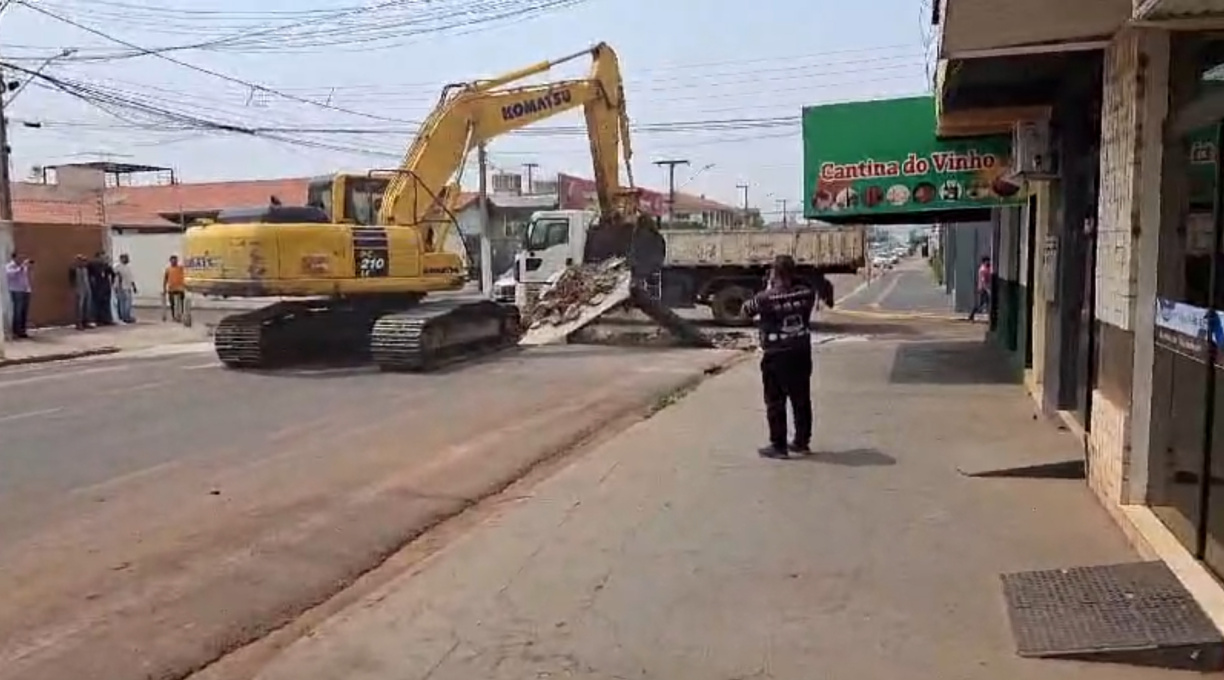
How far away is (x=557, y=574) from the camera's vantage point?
6.25m

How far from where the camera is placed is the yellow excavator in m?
16.7

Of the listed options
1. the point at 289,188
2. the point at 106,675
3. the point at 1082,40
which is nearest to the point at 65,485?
the point at 106,675

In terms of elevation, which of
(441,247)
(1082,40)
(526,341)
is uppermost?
(1082,40)

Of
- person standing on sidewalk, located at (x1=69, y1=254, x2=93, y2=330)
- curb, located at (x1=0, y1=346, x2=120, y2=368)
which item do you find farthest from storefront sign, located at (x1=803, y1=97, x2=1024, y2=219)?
person standing on sidewalk, located at (x1=69, y1=254, x2=93, y2=330)

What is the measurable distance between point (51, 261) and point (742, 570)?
23.8 metres

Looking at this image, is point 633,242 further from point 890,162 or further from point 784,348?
point 784,348

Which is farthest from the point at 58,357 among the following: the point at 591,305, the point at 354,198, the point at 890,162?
the point at 890,162

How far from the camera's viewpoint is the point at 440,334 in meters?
17.4

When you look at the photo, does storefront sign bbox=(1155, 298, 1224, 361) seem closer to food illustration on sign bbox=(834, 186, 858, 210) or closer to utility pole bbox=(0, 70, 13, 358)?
food illustration on sign bbox=(834, 186, 858, 210)

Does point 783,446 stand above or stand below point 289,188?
below

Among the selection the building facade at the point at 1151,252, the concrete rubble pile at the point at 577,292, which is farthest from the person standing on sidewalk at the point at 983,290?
the building facade at the point at 1151,252

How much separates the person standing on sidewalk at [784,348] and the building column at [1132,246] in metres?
2.55

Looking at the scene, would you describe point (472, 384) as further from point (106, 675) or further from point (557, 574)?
point (106, 675)

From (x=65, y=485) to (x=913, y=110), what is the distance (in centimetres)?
1081
